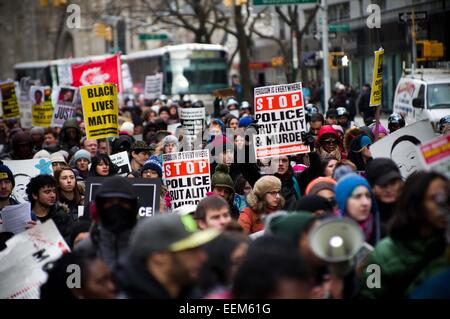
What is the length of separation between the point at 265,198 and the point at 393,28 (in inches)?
1364

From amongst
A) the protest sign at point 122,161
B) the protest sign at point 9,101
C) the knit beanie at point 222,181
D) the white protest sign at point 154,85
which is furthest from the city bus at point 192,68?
the knit beanie at point 222,181

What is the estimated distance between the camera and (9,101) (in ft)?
74.0

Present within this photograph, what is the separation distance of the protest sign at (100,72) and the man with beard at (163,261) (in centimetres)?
1629

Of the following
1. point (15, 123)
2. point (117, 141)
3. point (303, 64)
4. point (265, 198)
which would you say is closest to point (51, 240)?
point (265, 198)

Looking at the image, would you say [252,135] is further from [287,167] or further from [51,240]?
[51,240]

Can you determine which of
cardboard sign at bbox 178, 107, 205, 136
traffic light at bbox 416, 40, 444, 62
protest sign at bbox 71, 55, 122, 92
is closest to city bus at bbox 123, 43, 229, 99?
traffic light at bbox 416, 40, 444, 62

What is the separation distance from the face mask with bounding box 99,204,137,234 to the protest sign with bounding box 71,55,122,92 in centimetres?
1465

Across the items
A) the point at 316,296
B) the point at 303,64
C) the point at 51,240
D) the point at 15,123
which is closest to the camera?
the point at 316,296

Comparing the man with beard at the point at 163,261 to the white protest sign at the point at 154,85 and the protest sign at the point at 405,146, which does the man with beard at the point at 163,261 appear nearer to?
the protest sign at the point at 405,146

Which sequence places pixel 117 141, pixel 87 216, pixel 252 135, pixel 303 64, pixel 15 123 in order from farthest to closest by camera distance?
pixel 303 64 < pixel 15 123 < pixel 117 141 < pixel 252 135 < pixel 87 216

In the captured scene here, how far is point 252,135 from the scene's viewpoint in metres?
13.4

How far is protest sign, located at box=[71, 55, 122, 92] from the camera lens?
74.0ft

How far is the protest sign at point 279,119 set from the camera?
12.0 m

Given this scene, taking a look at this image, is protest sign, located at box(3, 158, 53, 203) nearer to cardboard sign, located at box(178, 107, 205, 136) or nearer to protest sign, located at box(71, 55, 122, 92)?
cardboard sign, located at box(178, 107, 205, 136)
